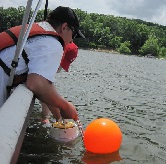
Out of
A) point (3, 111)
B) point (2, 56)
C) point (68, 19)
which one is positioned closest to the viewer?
point (3, 111)

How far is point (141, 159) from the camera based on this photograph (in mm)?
5777

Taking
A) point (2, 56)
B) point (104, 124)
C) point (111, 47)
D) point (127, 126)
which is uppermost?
point (2, 56)

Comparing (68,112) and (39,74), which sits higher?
(39,74)

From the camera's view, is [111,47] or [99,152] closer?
[99,152]

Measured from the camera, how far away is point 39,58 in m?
3.18

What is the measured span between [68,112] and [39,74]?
0.84m

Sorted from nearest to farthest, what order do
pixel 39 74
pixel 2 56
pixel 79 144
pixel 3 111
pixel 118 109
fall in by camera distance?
pixel 3 111, pixel 39 74, pixel 2 56, pixel 79 144, pixel 118 109

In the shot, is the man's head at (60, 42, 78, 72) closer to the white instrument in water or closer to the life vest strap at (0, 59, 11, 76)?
the white instrument in water

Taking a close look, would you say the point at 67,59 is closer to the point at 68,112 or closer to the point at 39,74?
the point at 68,112

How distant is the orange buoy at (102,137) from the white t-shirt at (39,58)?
7.63 ft

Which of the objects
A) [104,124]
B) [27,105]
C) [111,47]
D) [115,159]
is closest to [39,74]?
[27,105]

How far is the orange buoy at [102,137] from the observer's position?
5352 mm

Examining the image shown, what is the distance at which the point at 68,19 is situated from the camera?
147 inches

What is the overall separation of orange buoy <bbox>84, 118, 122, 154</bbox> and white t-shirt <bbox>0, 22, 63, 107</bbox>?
2.33 metres
